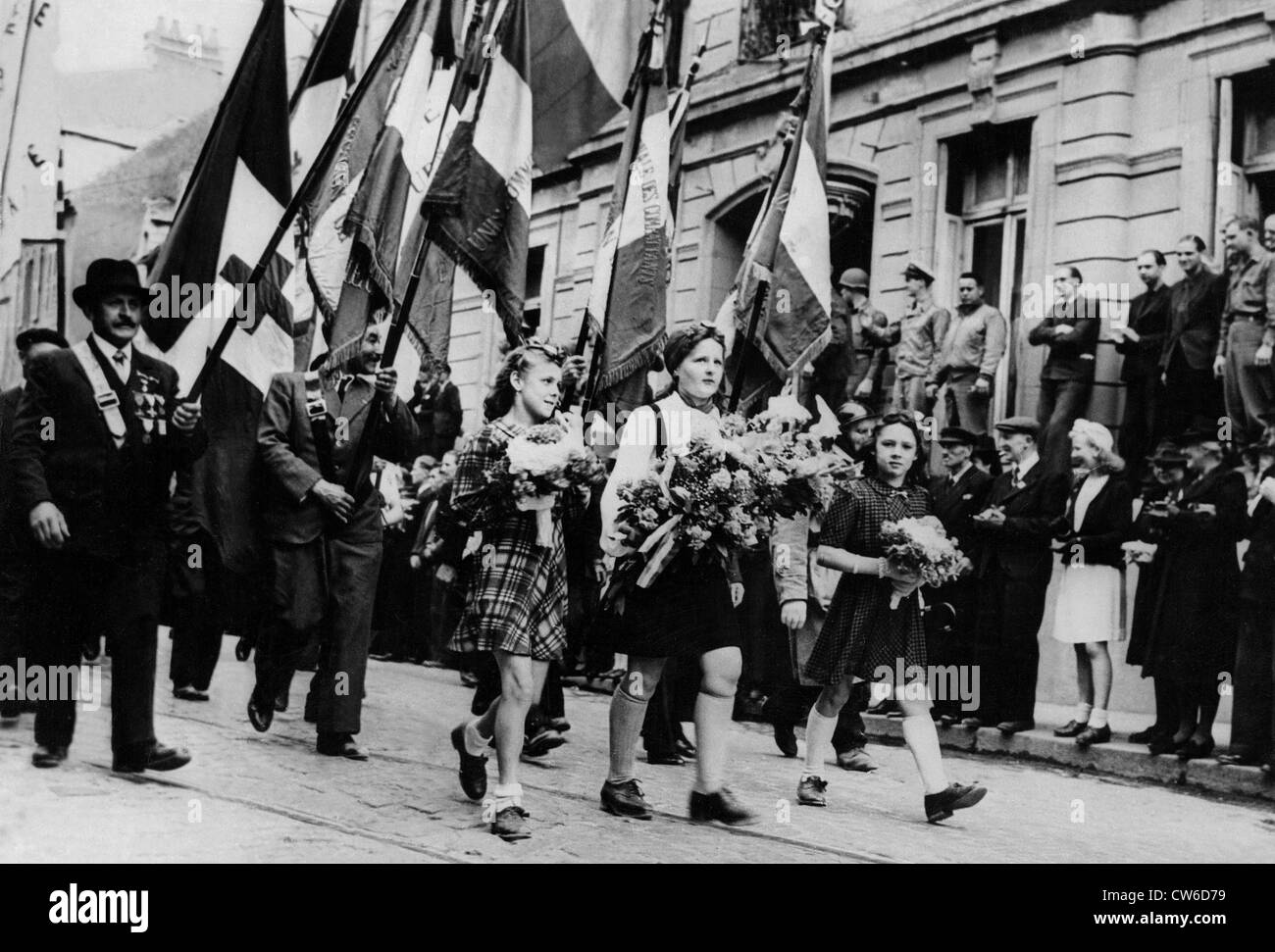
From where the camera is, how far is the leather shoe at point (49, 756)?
604 centimetres

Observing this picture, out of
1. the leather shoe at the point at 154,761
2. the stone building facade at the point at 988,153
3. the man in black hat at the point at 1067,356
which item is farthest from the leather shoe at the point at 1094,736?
the leather shoe at the point at 154,761

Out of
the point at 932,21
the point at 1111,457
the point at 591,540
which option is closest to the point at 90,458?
the point at 591,540

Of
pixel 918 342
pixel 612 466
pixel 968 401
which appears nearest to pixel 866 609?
pixel 612 466

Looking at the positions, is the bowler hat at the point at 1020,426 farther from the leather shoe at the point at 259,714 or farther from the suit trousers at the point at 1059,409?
the leather shoe at the point at 259,714

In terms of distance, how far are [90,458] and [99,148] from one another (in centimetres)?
213

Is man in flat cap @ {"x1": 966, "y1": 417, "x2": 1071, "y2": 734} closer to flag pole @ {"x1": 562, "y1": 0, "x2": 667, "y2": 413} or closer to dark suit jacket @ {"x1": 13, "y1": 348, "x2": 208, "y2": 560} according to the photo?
flag pole @ {"x1": 562, "y1": 0, "x2": 667, "y2": 413}

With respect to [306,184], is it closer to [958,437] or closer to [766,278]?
[766,278]

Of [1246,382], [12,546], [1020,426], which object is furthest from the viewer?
[1020,426]

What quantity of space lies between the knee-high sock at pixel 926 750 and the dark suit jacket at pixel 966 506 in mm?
2334

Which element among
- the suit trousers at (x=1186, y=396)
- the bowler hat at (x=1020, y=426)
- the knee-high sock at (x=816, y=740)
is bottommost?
the knee-high sock at (x=816, y=740)

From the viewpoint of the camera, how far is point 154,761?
20.0 feet

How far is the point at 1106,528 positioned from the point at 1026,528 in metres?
0.42

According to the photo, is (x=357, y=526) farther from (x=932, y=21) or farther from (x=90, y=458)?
(x=932, y=21)
